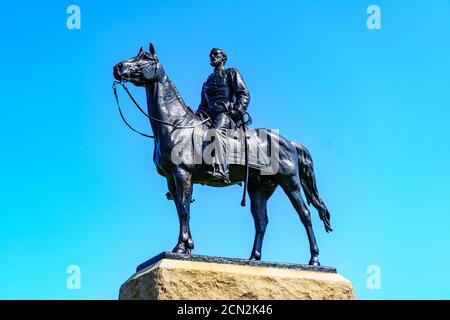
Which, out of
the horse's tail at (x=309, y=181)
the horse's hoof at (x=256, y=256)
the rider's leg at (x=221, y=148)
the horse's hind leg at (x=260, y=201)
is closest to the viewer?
the rider's leg at (x=221, y=148)

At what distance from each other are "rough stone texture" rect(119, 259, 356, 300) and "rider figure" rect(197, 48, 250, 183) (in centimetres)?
179

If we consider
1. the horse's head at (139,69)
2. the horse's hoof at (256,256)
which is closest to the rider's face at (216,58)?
the horse's head at (139,69)

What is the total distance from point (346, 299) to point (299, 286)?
89cm

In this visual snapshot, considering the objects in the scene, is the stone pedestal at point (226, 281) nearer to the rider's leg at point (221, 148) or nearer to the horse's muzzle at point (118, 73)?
the rider's leg at point (221, 148)

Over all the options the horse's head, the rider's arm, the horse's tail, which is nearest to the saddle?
the rider's arm

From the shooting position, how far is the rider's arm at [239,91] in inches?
550

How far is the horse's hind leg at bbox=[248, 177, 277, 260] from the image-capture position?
14039 mm

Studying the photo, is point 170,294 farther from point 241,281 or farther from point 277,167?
point 277,167

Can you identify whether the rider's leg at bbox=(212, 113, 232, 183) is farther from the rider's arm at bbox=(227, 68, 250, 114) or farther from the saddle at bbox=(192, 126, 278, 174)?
the rider's arm at bbox=(227, 68, 250, 114)

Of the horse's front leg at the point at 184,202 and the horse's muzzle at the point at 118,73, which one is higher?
the horse's muzzle at the point at 118,73

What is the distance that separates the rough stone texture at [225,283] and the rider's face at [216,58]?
12.7ft

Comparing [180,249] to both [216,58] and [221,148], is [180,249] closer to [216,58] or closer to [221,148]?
[221,148]
